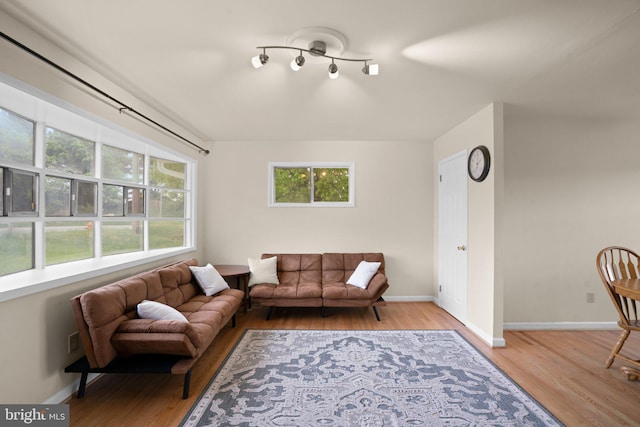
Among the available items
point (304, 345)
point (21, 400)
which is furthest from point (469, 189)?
point (21, 400)

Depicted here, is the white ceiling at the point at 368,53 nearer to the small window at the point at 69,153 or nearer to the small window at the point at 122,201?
the small window at the point at 69,153

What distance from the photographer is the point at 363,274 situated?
3.72m

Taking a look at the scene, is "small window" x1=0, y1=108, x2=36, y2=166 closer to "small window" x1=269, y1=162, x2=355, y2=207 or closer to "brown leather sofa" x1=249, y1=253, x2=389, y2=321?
"brown leather sofa" x1=249, y1=253, x2=389, y2=321

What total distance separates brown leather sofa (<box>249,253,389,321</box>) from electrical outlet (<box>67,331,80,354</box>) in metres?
1.73

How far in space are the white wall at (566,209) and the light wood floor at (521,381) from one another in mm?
398

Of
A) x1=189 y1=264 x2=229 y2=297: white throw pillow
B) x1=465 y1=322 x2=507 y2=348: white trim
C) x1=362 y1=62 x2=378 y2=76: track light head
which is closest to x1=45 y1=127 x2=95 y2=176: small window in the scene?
x1=189 y1=264 x2=229 y2=297: white throw pillow

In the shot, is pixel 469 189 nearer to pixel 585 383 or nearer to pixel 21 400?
pixel 585 383

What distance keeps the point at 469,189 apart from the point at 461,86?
4.22 ft

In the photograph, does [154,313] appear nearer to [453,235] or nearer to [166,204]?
[166,204]

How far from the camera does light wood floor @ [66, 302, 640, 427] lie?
1.87 meters

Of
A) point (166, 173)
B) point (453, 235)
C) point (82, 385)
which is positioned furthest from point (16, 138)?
point (453, 235)

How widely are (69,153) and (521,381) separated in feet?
14.1

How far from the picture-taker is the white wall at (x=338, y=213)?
4.35 meters

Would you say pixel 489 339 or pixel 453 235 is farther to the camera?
pixel 453 235
